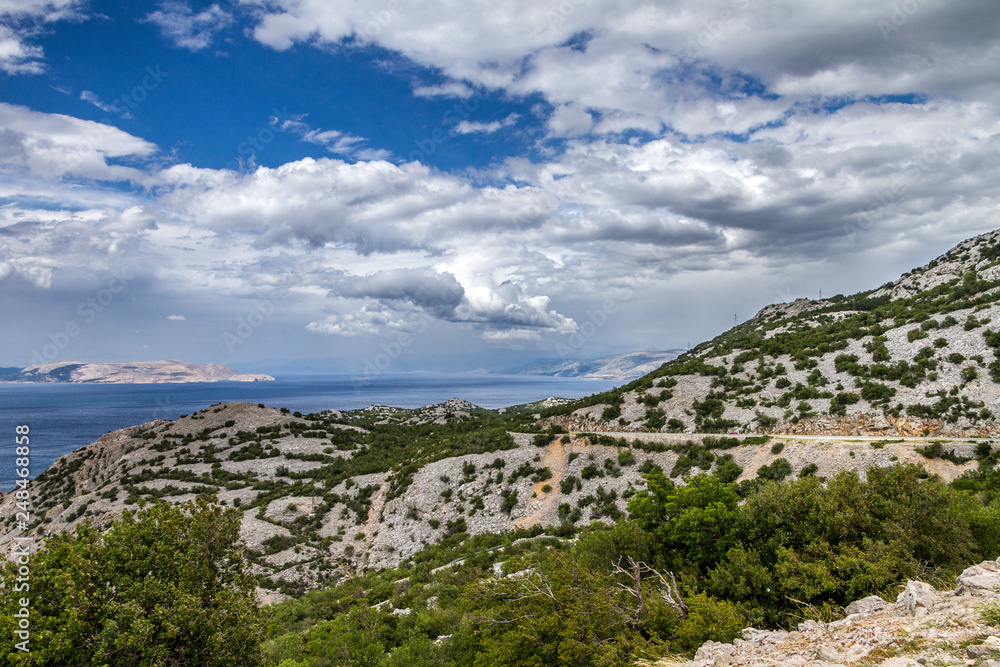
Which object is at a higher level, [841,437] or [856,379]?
[856,379]

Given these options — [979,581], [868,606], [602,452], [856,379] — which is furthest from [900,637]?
[856,379]

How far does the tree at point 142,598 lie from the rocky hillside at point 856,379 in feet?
122

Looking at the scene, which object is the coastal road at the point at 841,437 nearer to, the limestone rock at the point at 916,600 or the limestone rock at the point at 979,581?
the limestone rock at the point at 979,581

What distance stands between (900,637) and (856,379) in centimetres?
3822

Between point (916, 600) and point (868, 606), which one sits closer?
point (916, 600)

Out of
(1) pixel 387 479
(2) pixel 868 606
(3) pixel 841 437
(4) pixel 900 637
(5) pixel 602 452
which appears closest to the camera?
(4) pixel 900 637

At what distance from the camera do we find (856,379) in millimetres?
38844

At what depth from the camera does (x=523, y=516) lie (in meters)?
35.3

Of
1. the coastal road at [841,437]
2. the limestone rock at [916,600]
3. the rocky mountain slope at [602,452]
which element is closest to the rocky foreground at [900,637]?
the limestone rock at [916,600]

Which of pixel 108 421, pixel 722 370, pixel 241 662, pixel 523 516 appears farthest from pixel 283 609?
pixel 108 421

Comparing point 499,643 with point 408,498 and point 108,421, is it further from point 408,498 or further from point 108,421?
point 108,421

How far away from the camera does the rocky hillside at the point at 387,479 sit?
31188 mm

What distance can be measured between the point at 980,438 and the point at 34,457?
13909 centimetres

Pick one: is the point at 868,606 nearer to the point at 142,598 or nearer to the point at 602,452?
the point at 142,598
